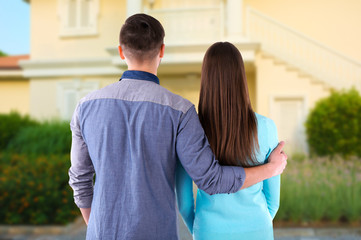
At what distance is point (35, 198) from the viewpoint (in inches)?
195

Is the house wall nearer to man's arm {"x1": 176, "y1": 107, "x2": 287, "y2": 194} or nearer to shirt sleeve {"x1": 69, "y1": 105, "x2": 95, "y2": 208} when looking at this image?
man's arm {"x1": 176, "y1": 107, "x2": 287, "y2": 194}

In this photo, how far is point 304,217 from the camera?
4.75 meters

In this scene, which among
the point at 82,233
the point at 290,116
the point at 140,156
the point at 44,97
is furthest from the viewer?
the point at 44,97

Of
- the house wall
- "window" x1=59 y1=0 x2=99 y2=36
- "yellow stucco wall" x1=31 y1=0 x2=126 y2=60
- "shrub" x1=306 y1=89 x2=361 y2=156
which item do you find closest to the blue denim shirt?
"shrub" x1=306 y1=89 x2=361 y2=156

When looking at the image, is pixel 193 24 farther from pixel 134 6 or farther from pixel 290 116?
pixel 290 116

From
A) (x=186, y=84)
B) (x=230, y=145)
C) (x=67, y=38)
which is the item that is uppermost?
(x=67, y=38)

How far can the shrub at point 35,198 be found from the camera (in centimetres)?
489

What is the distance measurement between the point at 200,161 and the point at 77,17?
1192 cm

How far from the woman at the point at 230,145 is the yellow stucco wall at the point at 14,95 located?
536 inches

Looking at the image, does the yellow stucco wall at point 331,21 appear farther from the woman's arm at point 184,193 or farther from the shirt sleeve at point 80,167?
the shirt sleeve at point 80,167

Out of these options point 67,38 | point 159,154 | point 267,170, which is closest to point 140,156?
point 159,154

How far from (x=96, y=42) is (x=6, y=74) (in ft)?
14.1

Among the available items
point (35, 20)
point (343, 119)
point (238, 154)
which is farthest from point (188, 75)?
point (238, 154)

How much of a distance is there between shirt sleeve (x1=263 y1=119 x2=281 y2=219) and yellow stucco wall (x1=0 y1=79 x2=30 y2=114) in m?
13.7
